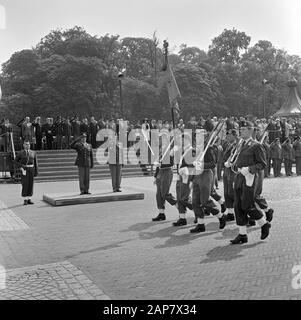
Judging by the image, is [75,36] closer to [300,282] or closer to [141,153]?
[141,153]

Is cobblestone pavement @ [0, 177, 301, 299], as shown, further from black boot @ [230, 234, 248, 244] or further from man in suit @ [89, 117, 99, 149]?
man in suit @ [89, 117, 99, 149]

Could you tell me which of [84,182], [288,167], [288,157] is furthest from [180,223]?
[288,157]

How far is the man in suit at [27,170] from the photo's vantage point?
46.2 ft

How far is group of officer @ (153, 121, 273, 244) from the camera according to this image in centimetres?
810

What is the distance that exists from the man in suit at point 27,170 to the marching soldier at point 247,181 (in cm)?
775

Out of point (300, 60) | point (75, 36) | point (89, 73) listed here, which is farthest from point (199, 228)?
point (300, 60)

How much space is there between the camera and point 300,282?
18.9ft

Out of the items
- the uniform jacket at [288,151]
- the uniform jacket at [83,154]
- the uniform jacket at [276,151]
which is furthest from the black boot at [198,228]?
the uniform jacket at [288,151]

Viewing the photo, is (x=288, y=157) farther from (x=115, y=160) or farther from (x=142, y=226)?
(x=142, y=226)

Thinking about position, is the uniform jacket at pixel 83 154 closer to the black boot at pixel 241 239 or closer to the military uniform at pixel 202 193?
the military uniform at pixel 202 193

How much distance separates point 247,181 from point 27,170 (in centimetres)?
825

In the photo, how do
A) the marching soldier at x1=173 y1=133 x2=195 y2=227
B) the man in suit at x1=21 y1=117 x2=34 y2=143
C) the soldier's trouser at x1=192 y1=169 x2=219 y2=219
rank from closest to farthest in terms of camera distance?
the soldier's trouser at x1=192 y1=169 x2=219 y2=219
the marching soldier at x1=173 y1=133 x2=195 y2=227
the man in suit at x1=21 y1=117 x2=34 y2=143

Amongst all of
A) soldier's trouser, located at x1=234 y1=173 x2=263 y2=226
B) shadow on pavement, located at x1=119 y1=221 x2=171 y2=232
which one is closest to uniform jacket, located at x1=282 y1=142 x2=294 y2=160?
shadow on pavement, located at x1=119 y1=221 x2=171 y2=232
